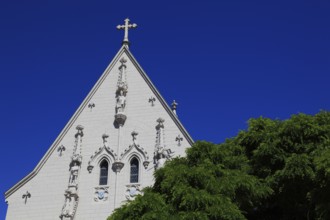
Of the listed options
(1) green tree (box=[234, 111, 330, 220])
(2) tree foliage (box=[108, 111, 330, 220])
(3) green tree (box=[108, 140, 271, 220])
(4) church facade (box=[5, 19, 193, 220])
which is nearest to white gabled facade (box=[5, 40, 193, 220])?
(4) church facade (box=[5, 19, 193, 220])

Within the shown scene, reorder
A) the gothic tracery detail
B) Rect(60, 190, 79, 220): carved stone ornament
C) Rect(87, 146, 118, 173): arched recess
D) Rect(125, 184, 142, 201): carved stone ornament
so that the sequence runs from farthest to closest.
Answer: the gothic tracery detail < Rect(87, 146, 118, 173): arched recess < Rect(125, 184, 142, 201): carved stone ornament < Rect(60, 190, 79, 220): carved stone ornament

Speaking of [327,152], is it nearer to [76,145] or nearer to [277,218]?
[277,218]

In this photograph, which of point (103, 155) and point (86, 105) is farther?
point (86, 105)

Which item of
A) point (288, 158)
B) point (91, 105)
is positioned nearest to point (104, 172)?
point (91, 105)

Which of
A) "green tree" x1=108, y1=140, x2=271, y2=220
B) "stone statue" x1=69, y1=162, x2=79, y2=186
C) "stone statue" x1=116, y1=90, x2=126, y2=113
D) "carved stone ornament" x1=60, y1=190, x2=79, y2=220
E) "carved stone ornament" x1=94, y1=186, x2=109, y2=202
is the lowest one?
"green tree" x1=108, y1=140, x2=271, y2=220

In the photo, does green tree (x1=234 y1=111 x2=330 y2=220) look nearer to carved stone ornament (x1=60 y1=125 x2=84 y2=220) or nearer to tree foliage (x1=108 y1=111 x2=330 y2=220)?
tree foliage (x1=108 y1=111 x2=330 y2=220)

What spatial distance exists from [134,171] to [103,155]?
1762 millimetres

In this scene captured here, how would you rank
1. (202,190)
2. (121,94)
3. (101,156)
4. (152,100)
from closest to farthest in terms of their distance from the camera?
(202,190)
(101,156)
(152,100)
(121,94)

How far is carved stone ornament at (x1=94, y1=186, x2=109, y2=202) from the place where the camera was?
2473cm

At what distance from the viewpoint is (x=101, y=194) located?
81.6 feet

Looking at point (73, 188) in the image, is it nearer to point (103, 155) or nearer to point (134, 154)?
point (103, 155)

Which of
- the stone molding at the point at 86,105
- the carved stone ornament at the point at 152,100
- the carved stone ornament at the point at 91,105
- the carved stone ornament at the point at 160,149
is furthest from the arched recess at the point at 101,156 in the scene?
the carved stone ornament at the point at 152,100

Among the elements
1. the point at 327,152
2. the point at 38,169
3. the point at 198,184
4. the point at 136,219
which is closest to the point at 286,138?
the point at 327,152

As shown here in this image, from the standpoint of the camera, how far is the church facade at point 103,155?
24.8m
